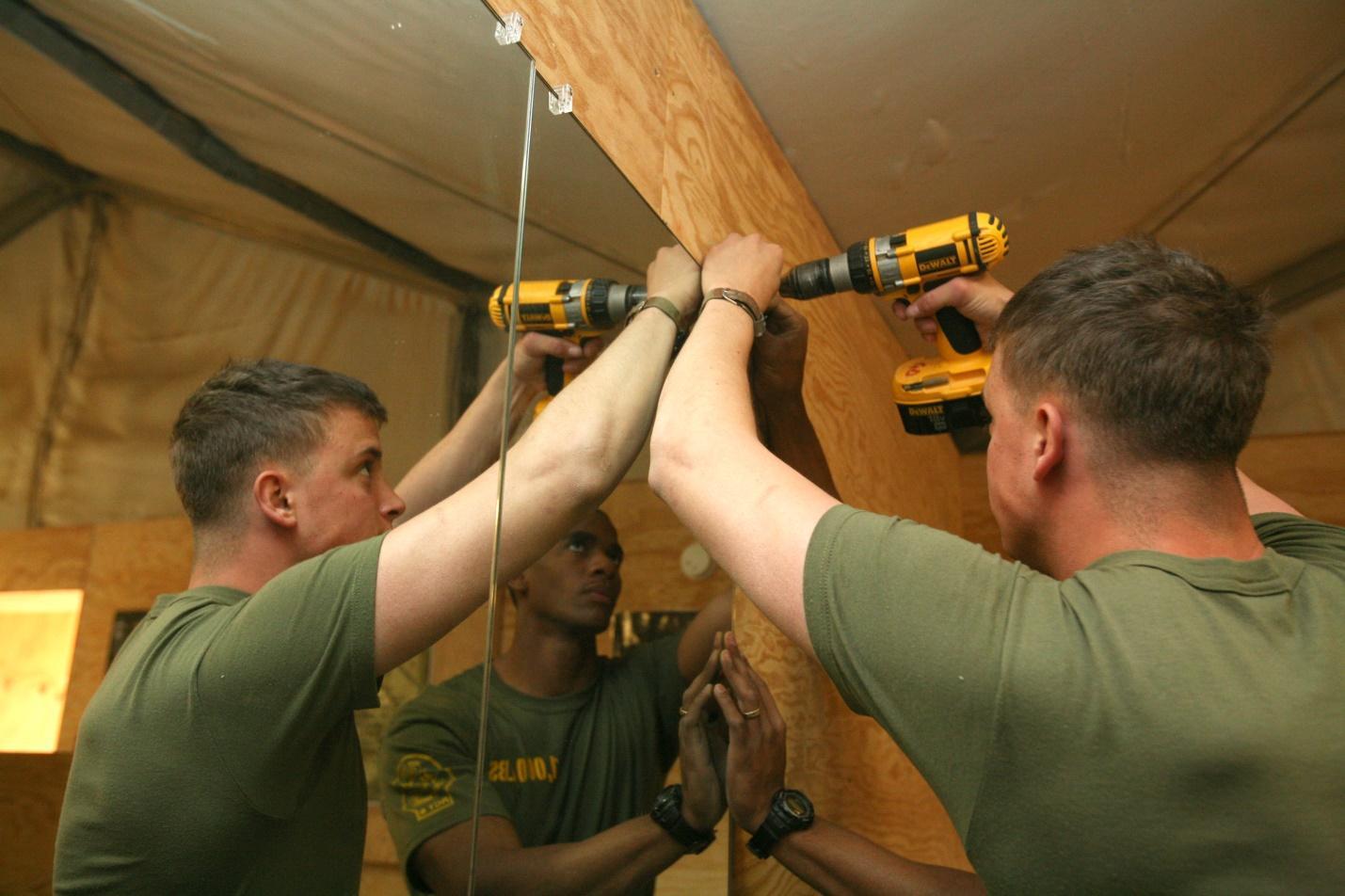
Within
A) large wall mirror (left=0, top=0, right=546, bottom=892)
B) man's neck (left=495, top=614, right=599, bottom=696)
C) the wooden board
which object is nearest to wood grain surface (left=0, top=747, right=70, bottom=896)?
large wall mirror (left=0, top=0, right=546, bottom=892)

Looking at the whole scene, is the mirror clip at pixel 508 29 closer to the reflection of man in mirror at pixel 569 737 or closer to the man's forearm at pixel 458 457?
the man's forearm at pixel 458 457

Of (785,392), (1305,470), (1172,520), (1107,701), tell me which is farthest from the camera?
(1305,470)

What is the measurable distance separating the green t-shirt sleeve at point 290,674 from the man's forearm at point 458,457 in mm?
143

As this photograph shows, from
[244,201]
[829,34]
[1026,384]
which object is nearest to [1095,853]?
[1026,384]

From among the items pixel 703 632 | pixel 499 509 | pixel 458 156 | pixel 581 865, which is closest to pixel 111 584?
pixel 499 509

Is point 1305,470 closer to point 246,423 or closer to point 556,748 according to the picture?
point 556,748

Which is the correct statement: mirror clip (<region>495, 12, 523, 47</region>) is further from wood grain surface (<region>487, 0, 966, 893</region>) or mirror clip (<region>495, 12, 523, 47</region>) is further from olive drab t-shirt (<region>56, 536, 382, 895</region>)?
olive drab t-shirt (<region>56, 536, 382, 895</region>)

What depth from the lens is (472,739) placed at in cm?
109

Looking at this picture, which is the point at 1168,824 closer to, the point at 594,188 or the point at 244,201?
the point at 244,201

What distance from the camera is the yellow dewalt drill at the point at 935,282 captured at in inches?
59.1

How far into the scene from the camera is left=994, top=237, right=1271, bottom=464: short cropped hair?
0.95 meters

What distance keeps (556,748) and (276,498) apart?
1.75 feet

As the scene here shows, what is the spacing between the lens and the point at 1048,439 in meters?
1.01

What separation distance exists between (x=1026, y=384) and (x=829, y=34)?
1088mm
